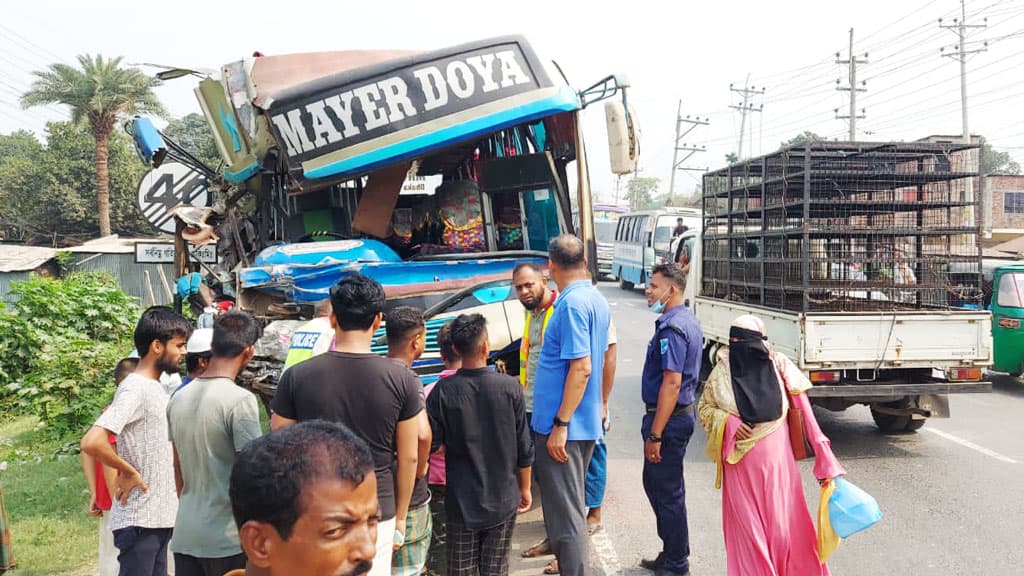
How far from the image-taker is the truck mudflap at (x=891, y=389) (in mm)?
6328

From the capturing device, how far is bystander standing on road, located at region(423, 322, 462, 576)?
11.6 ft

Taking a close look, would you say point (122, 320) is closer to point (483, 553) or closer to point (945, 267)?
point (483, 553)

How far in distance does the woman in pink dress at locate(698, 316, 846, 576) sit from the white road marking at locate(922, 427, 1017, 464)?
3.96 metres

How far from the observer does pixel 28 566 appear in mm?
4301

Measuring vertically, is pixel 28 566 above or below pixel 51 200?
below

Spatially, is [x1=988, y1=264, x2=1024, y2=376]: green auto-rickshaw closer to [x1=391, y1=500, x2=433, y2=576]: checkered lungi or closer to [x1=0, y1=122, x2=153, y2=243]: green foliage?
[x1=391, y1=500, x2=433, y2=576]: checkered lungi

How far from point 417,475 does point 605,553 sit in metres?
2.01

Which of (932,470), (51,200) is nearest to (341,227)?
(932,470)

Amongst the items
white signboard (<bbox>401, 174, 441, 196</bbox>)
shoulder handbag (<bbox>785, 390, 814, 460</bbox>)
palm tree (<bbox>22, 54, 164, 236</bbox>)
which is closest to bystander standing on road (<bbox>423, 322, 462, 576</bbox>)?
shoulder handbag (<bbox>785, 390, 814, 460</bbox>)

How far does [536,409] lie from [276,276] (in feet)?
7.86

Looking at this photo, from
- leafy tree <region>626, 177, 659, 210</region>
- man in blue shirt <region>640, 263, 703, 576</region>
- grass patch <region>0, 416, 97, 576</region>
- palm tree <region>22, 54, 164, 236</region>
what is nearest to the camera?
man in blue shirt <region>640, 263, 703, 576</region>

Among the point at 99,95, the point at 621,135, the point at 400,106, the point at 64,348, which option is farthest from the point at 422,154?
the point at 99,95

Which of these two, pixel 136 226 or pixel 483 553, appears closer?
pixel 483 553

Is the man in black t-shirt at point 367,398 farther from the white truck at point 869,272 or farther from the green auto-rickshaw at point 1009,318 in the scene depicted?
the green auto-rickshaw at point 1009,318
